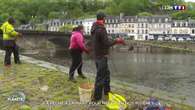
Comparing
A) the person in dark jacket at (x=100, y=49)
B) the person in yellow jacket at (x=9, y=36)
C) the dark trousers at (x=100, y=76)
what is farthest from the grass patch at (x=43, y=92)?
the person in yellow jacket at (x=9, y=36)

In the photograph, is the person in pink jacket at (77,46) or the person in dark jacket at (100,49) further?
the person in pink jacket at (77,46)

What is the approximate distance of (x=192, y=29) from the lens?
144000 mm

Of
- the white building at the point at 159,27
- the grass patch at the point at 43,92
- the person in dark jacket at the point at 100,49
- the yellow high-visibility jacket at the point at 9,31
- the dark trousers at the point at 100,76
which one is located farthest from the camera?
the white building at the point at 159,27

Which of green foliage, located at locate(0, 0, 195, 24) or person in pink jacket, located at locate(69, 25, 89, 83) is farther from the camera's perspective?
green foliage, located at locate(0, 0, 195, 24)

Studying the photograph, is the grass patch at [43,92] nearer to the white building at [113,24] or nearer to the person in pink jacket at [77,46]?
the person in pink jacket at [77,46]

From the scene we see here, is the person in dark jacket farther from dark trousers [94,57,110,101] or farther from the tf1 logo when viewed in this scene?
the tf1 logo

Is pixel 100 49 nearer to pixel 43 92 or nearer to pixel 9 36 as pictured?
pixel 43 92

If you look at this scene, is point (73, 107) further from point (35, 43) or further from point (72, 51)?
point (35, 43)

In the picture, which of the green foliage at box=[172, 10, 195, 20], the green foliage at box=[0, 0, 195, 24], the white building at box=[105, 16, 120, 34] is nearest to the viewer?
the white building at box=[105, 16, 120, 34]

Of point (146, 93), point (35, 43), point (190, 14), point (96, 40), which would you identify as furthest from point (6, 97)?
point (190, 14)

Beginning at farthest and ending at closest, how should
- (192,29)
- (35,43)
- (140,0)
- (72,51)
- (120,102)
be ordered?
1. (140,0)
2. (192,29)
3. (35,43)
4. (72,51)
5. (120,102)

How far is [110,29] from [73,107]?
141172mm

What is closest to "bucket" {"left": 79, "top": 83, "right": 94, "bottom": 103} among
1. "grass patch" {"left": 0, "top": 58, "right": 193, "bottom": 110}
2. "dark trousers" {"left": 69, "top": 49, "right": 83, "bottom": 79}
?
"grass patch" {"left": 0, "top": 58, "right": 193, "bottom": 110}

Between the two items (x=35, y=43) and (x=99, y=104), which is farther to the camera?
(x=35, y=43)
